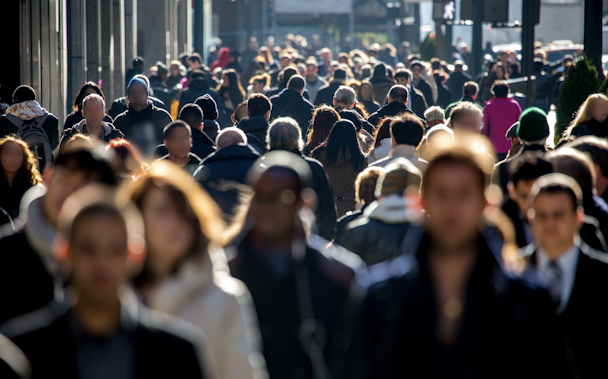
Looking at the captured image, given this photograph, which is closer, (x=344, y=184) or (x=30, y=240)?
(x=30, y=240)

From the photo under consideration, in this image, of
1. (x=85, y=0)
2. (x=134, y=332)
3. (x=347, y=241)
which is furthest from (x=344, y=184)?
(x=85, y=0)

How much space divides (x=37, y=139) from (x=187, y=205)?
7422mm

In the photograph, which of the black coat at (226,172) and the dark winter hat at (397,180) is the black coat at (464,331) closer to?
the dark winter hat at (397,180)

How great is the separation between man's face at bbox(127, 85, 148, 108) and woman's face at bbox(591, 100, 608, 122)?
4779 mm

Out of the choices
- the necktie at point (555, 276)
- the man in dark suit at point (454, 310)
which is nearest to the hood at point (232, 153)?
the necktie at point (555, 276)

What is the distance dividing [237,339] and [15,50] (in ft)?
40.6


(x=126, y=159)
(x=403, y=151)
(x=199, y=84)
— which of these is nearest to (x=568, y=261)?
(x=126, y=159)

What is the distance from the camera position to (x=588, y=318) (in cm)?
418

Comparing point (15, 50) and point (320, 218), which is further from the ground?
point (15, 50)

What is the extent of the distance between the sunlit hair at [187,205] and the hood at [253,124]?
276 inches

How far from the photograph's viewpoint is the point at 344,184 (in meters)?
9.17

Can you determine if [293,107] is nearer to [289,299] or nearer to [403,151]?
[403,151]

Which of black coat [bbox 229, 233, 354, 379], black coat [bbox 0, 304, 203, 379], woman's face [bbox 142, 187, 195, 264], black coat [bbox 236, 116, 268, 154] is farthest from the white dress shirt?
black coat [bbox 236, 116, 268, 154]

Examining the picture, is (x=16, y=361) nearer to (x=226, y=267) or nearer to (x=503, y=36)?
(x=226, y=267)
